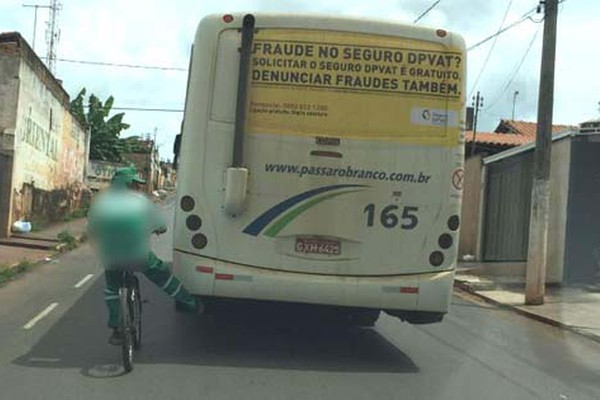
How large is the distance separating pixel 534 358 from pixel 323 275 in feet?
9.62

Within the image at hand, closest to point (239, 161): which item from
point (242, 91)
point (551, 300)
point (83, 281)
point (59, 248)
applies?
point (242, 91)

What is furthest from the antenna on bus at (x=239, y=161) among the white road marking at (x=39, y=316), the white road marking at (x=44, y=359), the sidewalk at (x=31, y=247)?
the sidewalk at (x=31, y=247)

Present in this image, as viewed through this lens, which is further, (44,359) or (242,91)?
(242,91)

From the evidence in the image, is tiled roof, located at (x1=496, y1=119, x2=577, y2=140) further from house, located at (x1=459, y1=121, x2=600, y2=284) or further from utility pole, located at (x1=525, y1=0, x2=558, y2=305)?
utility pole, located at (x1=525, y1=0, x2=558, y2=305)

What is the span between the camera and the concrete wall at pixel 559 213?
1723cm

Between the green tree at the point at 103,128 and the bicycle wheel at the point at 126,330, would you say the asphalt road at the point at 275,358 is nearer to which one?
the bicycle wheel at the point at 126,330

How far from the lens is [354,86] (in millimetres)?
8016

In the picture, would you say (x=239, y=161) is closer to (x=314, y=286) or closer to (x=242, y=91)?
(x=242, y=91)

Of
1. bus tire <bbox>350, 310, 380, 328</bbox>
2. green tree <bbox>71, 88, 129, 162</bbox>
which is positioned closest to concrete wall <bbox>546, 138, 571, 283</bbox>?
bus tire <bbox>350, 310, 380, 328</bbox>

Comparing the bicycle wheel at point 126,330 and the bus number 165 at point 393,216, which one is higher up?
the bus number 165 at point 393,216

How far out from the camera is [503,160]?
2173cm

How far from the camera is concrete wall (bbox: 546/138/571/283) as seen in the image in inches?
679

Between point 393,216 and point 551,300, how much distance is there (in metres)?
7.81

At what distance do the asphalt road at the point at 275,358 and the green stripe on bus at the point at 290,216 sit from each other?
1221mm
